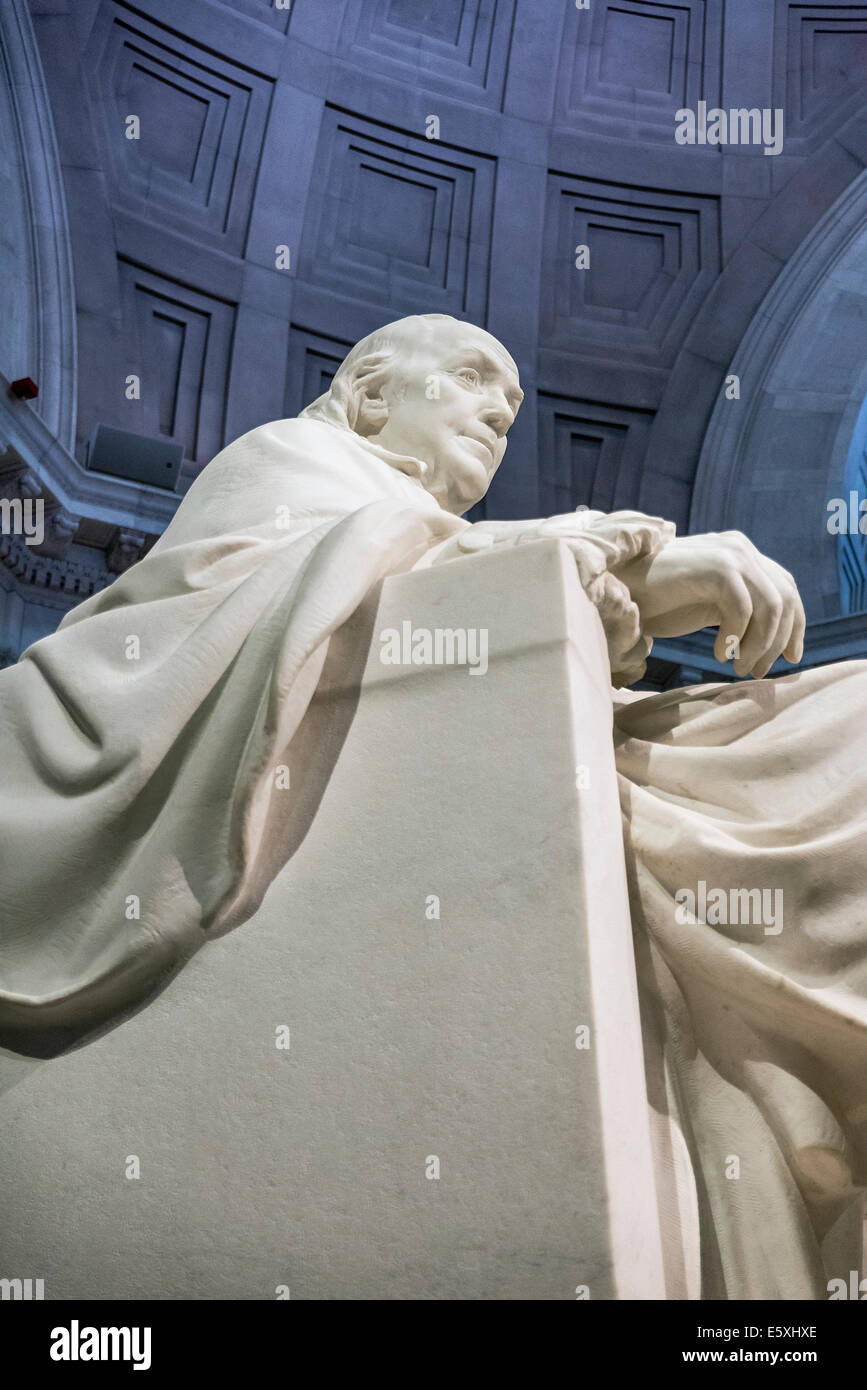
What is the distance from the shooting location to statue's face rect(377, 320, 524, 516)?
324 centimetres

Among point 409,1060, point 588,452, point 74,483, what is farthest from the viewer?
point 588,452

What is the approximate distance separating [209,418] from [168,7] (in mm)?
2390

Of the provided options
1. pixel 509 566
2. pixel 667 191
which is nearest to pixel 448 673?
pixel 509 566

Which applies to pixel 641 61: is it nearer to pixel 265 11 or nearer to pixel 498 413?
pixel 265 11

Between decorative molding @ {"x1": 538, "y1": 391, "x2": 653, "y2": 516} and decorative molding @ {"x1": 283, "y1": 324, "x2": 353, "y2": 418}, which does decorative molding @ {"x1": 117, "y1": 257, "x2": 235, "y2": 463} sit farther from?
decorative molding @ {"x1": 538, "y1": 391, "x2": 653, "y2": 516}

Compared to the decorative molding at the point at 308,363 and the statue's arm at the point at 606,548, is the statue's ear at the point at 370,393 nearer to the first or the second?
the statue's arm at the point at 606,548

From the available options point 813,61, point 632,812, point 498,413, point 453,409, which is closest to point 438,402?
point 453,409

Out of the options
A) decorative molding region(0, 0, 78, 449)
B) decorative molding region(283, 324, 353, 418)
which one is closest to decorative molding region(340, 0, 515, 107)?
decorative molding region(283, 324, 353, 418)

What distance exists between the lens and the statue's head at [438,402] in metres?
3.24

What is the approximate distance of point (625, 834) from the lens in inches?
87.6

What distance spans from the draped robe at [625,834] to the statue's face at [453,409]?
2.63 ft

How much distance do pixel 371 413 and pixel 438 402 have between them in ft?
0.56

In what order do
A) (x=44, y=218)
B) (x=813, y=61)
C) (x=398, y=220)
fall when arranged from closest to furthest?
1. (x=44, y=218)
2. (x=398, y=220)
3. (x=813, y=61)

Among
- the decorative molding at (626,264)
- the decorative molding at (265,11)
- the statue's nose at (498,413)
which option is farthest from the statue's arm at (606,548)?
the decorative molding at (265,11)
